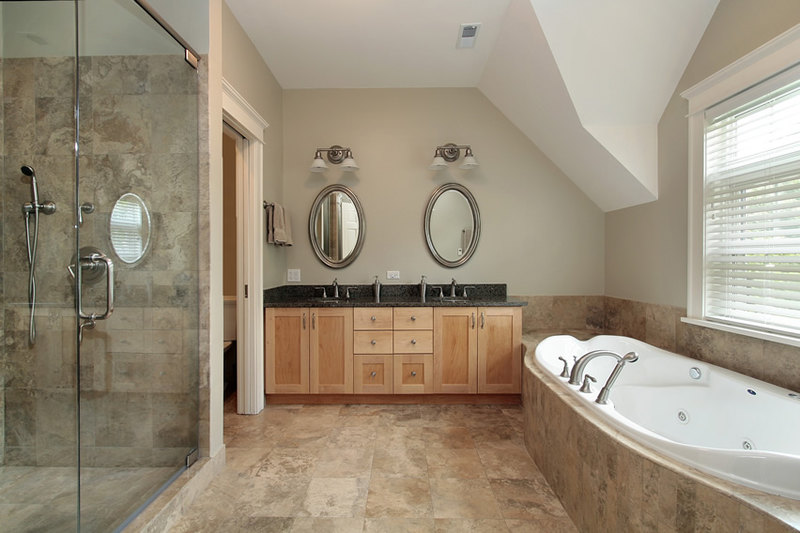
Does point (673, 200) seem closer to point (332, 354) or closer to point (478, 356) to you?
point (478, 356)

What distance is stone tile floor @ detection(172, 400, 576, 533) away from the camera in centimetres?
167

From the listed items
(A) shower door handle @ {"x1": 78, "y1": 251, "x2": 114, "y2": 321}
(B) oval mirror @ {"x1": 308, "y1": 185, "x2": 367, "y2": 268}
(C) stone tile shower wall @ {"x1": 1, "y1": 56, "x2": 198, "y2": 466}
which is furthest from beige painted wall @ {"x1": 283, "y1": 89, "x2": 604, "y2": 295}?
(A) shower door handle @ {"x1": 78, "y1": 251, "x2": 114, "y2": 321}

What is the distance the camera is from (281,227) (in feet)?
10.2

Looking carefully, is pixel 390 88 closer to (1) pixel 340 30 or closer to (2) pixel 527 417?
(1) pixel 340 30

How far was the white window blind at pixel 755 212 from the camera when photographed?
1744 millimetres

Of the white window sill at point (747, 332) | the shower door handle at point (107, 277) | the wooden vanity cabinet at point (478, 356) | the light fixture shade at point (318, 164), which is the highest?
the light fixture shade at point (318, 164)

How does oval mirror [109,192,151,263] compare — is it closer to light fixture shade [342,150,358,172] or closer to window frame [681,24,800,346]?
light fixture shade [342,150,358,172]

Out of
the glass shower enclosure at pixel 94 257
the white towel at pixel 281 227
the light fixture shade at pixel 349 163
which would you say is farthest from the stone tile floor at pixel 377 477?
the light fixture shade at pixel 349 163

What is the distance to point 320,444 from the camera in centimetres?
239


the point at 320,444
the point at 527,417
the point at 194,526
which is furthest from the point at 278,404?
the point at 527,417

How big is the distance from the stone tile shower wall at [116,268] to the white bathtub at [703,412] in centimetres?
208

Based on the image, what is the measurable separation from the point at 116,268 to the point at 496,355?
8.52ft

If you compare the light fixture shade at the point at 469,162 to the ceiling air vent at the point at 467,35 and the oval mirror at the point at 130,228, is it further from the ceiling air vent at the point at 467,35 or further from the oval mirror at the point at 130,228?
the oval mirror at the point at 130,228

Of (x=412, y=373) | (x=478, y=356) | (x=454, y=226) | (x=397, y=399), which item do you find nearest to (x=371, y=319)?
(x=412, y=373)
